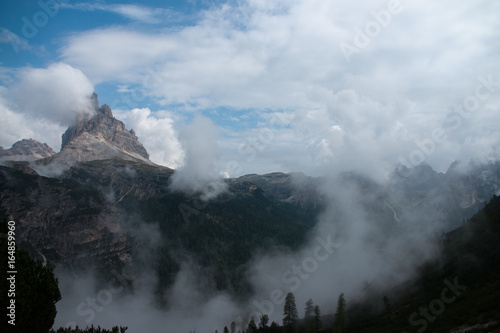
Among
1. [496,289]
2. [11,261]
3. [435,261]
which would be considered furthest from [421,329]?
[11,261]

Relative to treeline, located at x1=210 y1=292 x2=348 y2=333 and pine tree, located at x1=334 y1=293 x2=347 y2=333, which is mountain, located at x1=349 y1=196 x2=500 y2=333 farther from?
treeline, located at x1=210 y1=292 x2=348 y2=333

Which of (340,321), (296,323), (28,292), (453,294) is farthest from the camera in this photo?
(296,323)

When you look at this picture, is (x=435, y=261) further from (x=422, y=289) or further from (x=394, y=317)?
(x=394, y=317)

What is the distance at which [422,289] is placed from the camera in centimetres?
Answer: 15562

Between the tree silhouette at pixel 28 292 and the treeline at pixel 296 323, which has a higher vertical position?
the tree silhouette at pixel 28 292

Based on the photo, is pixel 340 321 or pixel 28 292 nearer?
pixel 28 292

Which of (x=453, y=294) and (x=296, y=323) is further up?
(x=453, y=294)

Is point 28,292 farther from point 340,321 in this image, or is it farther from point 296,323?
point 296,323

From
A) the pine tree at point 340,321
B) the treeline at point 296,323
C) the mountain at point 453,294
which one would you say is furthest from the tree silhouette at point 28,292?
the pine tree at point 340,321

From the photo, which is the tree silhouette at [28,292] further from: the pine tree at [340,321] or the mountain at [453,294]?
the pine tree at [340,321]

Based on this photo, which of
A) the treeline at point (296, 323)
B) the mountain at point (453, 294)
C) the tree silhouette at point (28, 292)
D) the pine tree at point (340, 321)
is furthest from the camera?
the treeline at point (296, 323)

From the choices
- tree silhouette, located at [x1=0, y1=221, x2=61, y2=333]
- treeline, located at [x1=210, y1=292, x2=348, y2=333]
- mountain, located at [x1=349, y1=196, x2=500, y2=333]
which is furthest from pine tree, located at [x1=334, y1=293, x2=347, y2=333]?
tree silhouette, located at [x1=0, y1=221, x2=61, y2=333]

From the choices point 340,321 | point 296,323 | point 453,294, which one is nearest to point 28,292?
point 340,321

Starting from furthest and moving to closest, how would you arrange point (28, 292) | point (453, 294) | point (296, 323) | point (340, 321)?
point (296, 323), point (340, 321), point (453, 294), point (28, 292)
